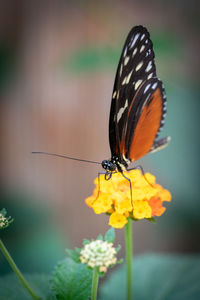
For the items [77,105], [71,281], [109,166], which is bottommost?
[71,281]

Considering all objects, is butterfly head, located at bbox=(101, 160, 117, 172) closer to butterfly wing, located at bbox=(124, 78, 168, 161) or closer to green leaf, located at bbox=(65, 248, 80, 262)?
butterfly wing, located at bbox=(124, 78, 168, 161)

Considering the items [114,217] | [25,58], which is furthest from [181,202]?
[25,58]

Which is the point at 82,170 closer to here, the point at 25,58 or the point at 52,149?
the point at 52,149

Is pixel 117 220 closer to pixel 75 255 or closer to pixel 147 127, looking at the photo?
pixel 75 255

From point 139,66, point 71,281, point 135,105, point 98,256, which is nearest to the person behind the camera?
point 98,256

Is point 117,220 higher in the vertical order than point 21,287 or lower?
higher

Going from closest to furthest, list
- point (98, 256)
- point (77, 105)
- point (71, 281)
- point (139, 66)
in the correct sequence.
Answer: point (98, 256)
point (71, 281)
point (139, 66)
point (77, 105)


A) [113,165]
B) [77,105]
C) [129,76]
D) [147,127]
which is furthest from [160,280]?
[77,105]
